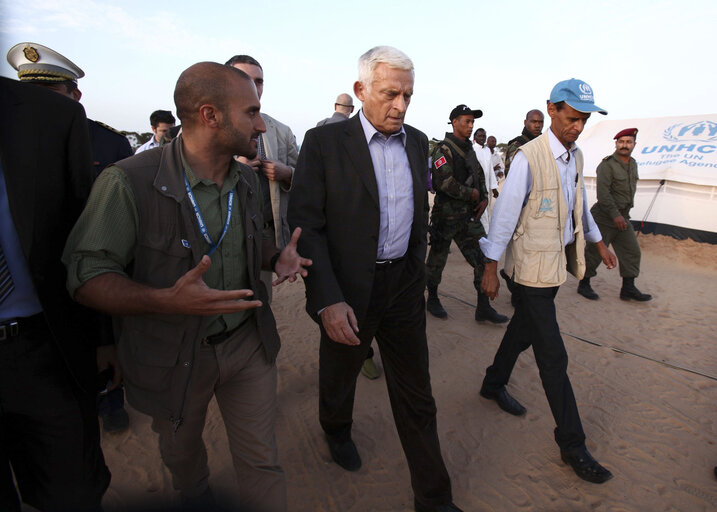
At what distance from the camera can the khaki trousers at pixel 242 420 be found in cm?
181

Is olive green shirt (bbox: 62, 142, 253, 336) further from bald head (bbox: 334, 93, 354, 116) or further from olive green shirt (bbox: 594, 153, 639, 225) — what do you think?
olive green shirt (bbox: 594, 153, 639, 225)

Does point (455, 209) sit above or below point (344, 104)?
below

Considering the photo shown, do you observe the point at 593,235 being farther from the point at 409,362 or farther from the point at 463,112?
the point at 463,112

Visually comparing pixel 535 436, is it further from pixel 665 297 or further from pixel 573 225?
pixel 665 297

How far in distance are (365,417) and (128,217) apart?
7.96ft

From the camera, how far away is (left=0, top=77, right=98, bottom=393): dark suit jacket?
4.59ft

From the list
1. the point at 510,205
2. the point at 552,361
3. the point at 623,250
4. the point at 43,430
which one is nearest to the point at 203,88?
the point at 43,430

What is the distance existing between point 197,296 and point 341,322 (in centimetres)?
Answer: 79

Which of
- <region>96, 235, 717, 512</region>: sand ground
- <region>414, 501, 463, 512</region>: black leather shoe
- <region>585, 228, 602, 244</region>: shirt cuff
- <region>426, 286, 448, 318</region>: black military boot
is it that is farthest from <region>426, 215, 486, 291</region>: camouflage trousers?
<region>414, 501, 463, 512</region>: black leather shoe

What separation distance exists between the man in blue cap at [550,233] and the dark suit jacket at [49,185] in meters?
2.30

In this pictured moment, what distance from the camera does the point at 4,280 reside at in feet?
4.66

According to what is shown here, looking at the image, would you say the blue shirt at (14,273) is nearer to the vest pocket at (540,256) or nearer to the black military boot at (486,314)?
the vest pocket at (540,256)

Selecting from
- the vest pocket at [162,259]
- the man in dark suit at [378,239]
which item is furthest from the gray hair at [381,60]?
the vest pocket at [162,259]

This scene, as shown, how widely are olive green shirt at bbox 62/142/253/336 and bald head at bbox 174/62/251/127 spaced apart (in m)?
0.22
